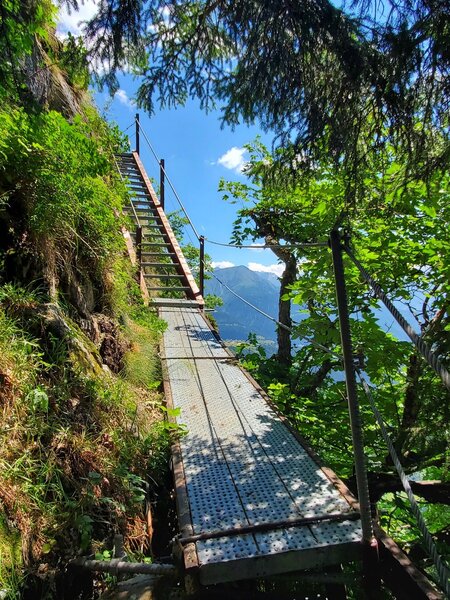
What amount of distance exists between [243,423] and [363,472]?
144cm

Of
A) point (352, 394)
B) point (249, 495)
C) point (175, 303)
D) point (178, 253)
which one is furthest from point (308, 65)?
point (178, 253)

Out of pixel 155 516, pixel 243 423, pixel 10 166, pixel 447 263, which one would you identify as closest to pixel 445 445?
pixel 447 263

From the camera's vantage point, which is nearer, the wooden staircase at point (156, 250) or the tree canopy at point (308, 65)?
the tree canopy at point (308, 65)

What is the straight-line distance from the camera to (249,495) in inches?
84.7

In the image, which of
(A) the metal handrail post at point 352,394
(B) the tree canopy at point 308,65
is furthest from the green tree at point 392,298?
Answer: (A) the metal handrail post at point 352,394

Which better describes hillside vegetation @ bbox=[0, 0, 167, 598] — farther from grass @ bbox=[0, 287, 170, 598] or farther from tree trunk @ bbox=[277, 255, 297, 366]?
tree trunk @ bbox=[277, 255, 297, 366]

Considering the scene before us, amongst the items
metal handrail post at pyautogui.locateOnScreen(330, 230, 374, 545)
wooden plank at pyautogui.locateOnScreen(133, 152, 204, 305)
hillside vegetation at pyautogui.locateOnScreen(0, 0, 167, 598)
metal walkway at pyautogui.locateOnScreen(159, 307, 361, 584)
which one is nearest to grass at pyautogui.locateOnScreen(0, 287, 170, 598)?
hillside vegetation at pyautogui.locateOnScreen(0, 0, 167, 598)

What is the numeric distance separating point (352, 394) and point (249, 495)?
3.14 ft

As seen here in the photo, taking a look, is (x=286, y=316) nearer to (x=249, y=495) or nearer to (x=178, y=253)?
(x=178, y=253)

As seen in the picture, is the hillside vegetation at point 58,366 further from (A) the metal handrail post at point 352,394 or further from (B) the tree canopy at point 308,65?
(A) the metal handrail post at point 352,394

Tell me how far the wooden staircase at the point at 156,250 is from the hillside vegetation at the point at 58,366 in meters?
2.29

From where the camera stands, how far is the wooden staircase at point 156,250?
6.88 metres

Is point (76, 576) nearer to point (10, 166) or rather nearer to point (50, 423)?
point (50, 423)

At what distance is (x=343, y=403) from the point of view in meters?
5.16
